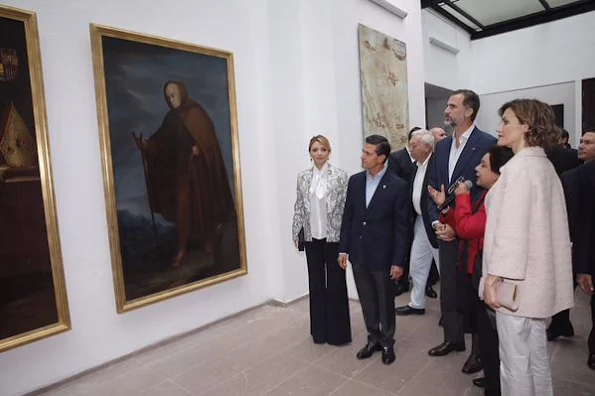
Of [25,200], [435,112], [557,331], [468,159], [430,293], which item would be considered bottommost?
[430,293]

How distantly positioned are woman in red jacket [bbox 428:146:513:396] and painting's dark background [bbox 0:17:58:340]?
9.39ft

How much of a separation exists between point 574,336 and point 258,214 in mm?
3168

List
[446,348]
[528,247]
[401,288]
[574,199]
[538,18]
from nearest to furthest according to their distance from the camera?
[528,247]
[574,199]
[446,348]
[401,288]
[538,18]

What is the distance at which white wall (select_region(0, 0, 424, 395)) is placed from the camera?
285 cm

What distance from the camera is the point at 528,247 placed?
169 cm

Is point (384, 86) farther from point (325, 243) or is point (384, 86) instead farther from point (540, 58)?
point (540, 58)

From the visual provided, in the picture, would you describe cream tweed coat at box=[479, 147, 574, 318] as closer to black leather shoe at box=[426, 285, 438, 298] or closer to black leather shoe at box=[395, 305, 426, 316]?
black leather shoe at box=[395, 305, 426, 316]

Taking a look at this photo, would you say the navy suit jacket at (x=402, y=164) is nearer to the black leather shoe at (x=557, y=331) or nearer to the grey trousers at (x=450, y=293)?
the grey trousers at (x=450, y=293)

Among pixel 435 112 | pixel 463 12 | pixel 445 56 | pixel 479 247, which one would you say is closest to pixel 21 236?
pixel 479 247

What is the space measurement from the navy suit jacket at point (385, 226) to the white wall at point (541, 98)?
691 centimetres

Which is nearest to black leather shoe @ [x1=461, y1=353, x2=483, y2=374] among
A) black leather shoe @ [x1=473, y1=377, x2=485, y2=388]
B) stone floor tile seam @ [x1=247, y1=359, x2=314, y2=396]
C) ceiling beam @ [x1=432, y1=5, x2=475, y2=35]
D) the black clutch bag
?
black leather shoe @ [x1=473, y1=377, x2=485, y2=388]

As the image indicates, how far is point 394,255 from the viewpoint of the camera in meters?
2.89

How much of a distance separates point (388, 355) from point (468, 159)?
1626 millimetres

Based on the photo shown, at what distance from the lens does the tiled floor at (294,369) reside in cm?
264
